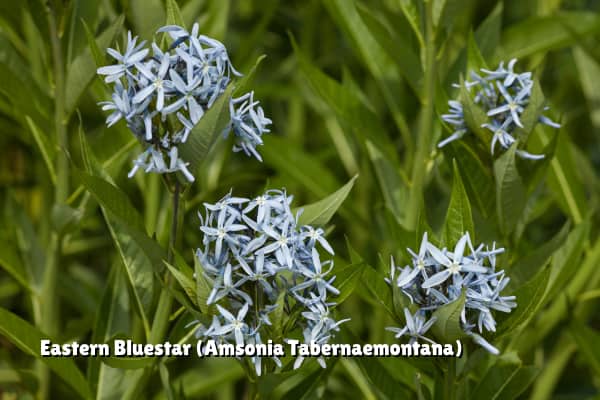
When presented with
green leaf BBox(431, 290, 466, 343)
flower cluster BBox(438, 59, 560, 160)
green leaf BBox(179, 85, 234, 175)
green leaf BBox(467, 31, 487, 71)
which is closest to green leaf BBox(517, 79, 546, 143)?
flower cluster BBox(438, 59, 560, 160)

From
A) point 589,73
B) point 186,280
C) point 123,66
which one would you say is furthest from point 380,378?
point 589,73

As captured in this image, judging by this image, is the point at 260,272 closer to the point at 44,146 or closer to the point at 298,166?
the point at 44,146

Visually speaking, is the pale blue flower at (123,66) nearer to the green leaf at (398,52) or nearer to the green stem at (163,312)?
the green stem at (163,312)

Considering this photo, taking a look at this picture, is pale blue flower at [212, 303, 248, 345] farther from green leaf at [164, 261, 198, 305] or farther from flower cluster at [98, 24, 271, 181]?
flower cluster at [98, 24, 271, 181]

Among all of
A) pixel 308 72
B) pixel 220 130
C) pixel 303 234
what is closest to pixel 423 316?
pixel 303 234

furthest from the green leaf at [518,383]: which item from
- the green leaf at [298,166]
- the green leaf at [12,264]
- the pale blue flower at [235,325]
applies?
the green leaf at [12,264]

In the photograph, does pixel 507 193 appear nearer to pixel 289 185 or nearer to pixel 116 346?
pixel 116 346
